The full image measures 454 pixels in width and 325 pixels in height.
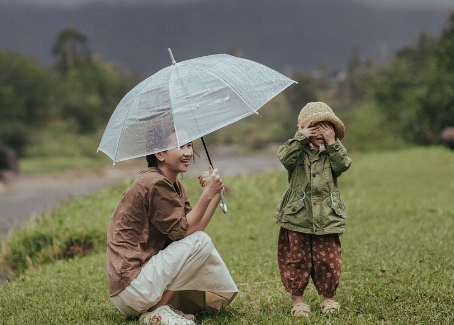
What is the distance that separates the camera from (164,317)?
375cm

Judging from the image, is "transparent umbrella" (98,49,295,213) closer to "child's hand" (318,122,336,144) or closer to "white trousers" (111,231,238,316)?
"child's hand" (318,122,336,144)

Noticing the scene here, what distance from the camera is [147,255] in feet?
12.4

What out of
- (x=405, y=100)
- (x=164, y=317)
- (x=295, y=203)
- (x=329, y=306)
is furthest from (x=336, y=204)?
(x=405, y=100)

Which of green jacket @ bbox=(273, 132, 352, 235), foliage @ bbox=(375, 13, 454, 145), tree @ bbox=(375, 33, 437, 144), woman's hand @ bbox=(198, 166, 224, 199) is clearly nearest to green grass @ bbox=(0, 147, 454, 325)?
green jacket @ bbox=(273, 132, 352, 235)

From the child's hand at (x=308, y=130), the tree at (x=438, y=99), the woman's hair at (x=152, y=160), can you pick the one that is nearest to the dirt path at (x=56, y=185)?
the tree at (x=438, y=99)

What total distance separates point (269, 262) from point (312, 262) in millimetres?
1932

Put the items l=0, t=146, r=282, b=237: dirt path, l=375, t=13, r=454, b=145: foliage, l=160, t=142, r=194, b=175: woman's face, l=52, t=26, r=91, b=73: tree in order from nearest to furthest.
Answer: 1. l=160, t=142, r=194, b=175: woman's face
2. l=0, t=146, r=282, b=237: dirt path
3. l=375, t=13, r=454, b=145: foliage
4. l=52, t=26, r=91, b=73: tree

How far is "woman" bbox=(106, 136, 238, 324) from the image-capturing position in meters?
3.71

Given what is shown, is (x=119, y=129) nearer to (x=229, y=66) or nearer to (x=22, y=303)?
(x=229, y=66)

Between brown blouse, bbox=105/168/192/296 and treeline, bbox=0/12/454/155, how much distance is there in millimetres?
22205

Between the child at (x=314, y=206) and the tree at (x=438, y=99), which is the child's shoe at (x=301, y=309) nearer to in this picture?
the child at (x=314, y=206)

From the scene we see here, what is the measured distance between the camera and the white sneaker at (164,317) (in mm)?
3713

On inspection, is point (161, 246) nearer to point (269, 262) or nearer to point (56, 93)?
point (269, 262)

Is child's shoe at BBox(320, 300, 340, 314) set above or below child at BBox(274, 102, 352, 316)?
below
